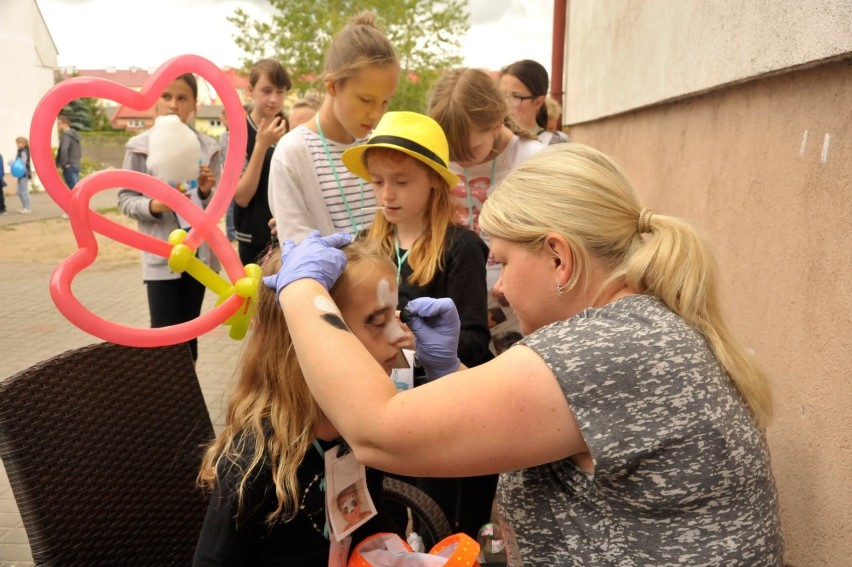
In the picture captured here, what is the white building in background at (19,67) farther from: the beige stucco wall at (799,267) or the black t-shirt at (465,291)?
the beige stucco wall at (799,267)

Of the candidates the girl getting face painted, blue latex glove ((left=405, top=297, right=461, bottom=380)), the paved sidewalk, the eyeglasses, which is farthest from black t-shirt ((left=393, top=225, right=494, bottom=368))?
the eyeglasses

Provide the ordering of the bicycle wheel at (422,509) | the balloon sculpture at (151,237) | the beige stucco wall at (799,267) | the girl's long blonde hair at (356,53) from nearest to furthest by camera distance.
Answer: the beige stucco wall at (799,267), the balloon sculpture at (151,237), the bicycle wheel at (422,509), the girl's long blonde hair at (356,53)

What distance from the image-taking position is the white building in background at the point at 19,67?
83.8 feet

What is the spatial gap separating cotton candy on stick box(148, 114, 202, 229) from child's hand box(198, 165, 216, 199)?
15 cm

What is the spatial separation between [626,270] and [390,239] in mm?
1220

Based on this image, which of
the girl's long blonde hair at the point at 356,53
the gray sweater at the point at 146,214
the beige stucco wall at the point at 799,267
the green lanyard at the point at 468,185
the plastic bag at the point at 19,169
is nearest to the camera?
the beige stucco wall at the point at 799,267

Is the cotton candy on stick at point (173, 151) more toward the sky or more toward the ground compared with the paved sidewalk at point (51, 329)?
more toward the sky

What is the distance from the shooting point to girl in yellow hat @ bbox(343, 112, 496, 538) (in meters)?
2.23

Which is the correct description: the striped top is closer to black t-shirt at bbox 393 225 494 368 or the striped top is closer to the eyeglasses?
black t-shirt at bbox 393 225 494 368

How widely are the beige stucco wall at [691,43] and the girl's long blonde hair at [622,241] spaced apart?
612 mm

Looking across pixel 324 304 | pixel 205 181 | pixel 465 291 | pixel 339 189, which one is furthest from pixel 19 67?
pixel 324 304

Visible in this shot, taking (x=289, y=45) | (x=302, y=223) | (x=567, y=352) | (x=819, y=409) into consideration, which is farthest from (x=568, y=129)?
(x=289, y=45)

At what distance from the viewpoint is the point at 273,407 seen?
1537 mm

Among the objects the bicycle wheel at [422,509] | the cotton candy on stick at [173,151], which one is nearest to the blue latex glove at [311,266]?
the bicycle wheel at [422,509]
